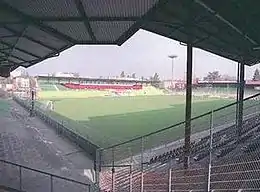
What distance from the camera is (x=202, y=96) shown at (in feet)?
253

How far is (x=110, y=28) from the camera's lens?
26.2ft

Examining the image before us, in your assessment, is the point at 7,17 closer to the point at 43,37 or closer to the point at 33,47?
the point at 43,37

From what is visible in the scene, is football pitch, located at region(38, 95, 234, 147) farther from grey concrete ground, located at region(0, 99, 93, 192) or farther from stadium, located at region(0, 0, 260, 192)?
stadium, located at region(0, 0, 260, 192)

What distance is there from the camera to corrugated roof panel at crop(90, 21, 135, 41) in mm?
7582

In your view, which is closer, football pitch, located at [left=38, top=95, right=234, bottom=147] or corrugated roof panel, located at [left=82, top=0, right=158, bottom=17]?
corrugated roof panel, located at [left=82, top=0, right=158, bottom=17]

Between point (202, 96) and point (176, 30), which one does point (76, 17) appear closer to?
point (176, 30)

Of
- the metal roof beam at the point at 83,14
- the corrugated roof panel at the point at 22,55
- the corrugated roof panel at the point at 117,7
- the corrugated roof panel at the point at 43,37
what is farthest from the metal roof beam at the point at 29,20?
the corrugated roof panel at the point at 22,55

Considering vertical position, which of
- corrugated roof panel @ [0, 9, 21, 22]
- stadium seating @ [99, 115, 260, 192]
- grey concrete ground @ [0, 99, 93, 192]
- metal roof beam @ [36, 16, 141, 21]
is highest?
corrugated roof panel @ [0, 9, 21, 22]

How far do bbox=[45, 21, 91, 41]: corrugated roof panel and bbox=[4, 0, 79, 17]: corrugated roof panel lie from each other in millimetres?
606

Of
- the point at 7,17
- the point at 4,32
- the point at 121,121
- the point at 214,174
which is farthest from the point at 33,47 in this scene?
the point at 121,121

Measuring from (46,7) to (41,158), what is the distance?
10.6 meters

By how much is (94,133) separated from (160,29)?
1936cm

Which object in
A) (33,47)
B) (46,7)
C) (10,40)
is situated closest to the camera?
(46,7)

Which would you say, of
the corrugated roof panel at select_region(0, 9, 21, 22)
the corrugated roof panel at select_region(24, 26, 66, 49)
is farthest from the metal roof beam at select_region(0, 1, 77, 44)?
the corrugated roof panel at select_region(24, 26, 66, 49)
